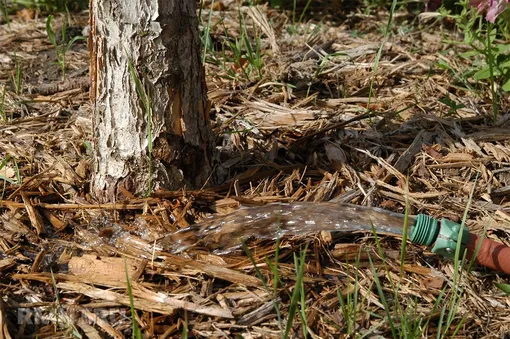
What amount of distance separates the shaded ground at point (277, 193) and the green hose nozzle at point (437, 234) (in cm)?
9

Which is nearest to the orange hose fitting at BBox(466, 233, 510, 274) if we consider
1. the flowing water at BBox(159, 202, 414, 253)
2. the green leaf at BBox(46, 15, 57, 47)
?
the flowing water at BBox(159, 202, 414, 253)

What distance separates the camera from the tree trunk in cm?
225

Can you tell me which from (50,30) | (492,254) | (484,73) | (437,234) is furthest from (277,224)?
(50,30)

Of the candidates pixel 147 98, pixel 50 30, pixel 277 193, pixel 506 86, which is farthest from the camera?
pixel 50 30

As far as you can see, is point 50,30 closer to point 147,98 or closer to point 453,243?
point 147,98

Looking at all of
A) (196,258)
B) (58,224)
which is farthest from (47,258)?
(196,258)

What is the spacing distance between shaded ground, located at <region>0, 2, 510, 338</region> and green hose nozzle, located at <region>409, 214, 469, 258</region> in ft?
0.30

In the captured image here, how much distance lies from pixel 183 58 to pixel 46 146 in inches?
33.9

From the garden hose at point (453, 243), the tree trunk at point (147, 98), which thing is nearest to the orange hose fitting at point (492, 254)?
the garden hose at point (453, 243)

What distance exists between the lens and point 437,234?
2.20 metres

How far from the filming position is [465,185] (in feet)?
8.67

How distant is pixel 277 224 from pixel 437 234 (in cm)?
53

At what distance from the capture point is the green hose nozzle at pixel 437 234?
2174mm

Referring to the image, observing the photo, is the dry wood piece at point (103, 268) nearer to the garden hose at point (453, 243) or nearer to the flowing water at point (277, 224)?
the flowing water at point (277, 224)
